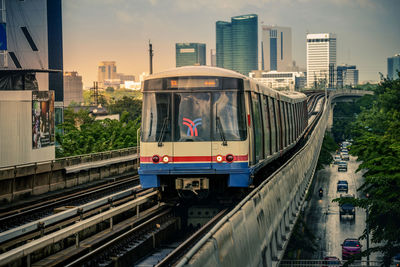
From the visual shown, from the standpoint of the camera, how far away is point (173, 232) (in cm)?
1565

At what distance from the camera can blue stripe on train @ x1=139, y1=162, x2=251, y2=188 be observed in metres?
14.6

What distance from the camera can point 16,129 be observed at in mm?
27438

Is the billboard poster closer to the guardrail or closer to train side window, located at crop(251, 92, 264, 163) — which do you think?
the guardrail

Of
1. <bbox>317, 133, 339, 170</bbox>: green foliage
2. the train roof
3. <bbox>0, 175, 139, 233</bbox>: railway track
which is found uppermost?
the train roof

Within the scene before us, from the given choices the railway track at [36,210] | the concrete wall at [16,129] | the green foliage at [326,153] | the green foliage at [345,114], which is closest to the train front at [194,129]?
the railway track at [36,210]

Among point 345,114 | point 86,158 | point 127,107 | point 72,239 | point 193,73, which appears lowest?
point 72,239

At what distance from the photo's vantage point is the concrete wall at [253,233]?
774 cm

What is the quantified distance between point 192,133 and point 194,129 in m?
0.10

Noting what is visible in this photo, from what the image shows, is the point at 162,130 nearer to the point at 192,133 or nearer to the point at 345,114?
the point at 192,133

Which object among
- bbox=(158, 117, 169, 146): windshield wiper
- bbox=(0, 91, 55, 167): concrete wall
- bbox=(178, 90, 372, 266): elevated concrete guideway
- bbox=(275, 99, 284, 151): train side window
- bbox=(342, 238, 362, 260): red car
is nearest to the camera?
bbox=(178, 90, 372, 266): elevated concrete guideway

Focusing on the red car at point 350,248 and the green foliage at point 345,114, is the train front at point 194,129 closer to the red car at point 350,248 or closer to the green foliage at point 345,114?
the red car at point 350,248

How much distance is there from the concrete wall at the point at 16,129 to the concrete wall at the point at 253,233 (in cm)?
1375

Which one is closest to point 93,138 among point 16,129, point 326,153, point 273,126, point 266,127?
point 16,129

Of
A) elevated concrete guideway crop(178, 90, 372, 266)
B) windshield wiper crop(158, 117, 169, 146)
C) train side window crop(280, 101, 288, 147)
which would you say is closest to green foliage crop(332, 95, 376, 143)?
train side window crop(280, 101, 288, 147)
